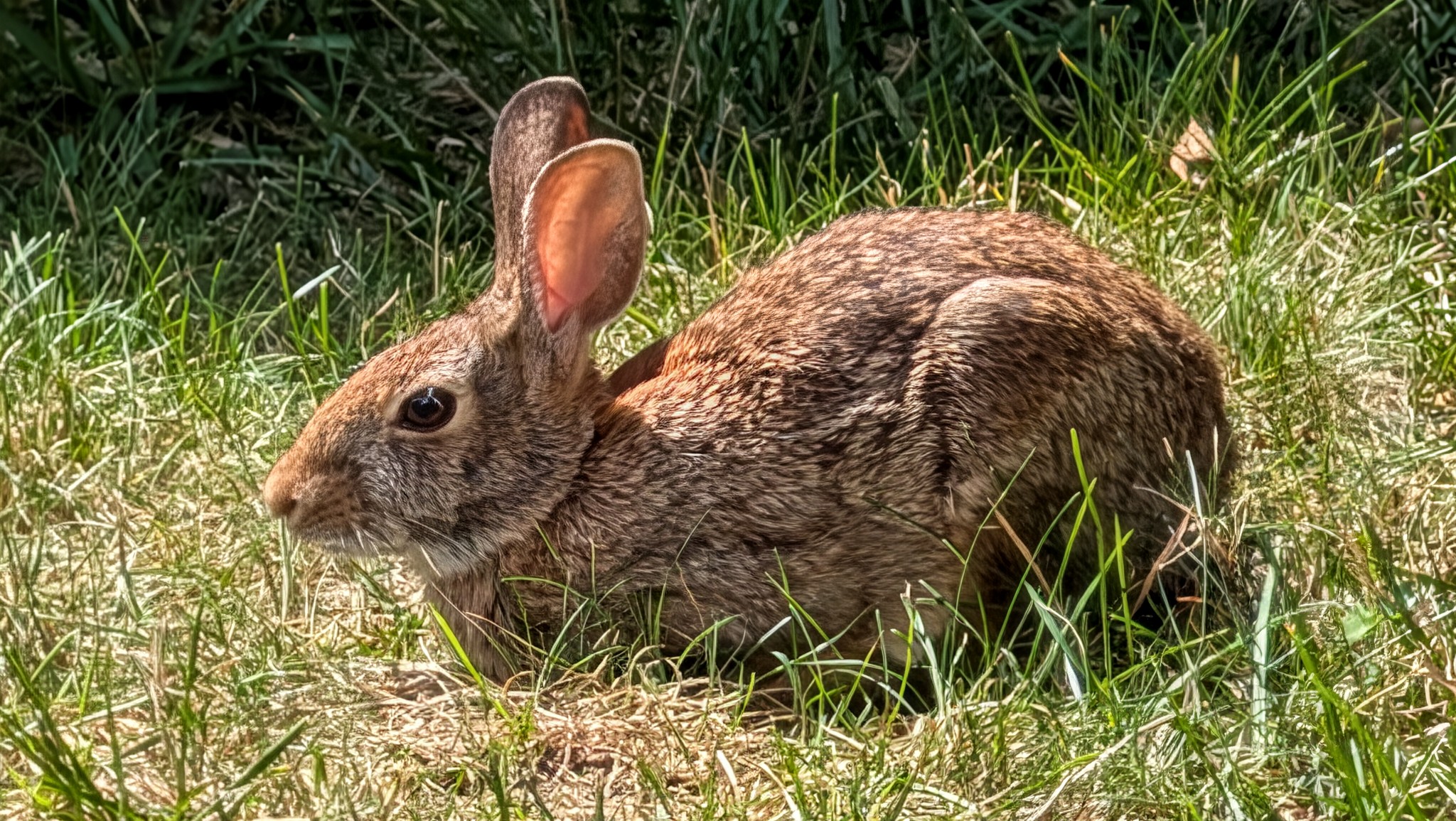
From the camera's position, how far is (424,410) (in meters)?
4.55

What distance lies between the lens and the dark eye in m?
4.54

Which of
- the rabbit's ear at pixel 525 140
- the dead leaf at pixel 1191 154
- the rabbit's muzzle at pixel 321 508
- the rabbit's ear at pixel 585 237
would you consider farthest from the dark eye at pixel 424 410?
the dead leaf at pixel 1191 154

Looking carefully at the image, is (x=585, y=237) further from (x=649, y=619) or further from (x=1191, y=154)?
(x=1191, y=154)

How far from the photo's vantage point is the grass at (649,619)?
150 inches

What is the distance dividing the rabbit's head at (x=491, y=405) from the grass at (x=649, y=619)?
285 mm

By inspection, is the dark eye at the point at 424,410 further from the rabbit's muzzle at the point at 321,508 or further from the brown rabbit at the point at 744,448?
the rabbit's muzzle at the point at 321,508

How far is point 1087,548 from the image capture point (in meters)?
4.64

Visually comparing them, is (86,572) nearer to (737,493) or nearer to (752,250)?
(737,493)

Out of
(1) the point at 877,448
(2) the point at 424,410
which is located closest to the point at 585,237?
(2) the point at 424,410

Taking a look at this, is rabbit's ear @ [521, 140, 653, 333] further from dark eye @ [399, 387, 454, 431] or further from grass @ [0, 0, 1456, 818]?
grass @ [0, 0, 1456, 818]

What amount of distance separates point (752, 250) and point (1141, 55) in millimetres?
1400

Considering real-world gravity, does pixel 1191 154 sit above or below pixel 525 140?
below

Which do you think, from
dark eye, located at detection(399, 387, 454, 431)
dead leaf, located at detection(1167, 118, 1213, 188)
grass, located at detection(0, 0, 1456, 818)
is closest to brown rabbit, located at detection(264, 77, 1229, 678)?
dark eye, located at detection(399, 387, 454, 431)

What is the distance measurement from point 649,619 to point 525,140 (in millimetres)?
1243
